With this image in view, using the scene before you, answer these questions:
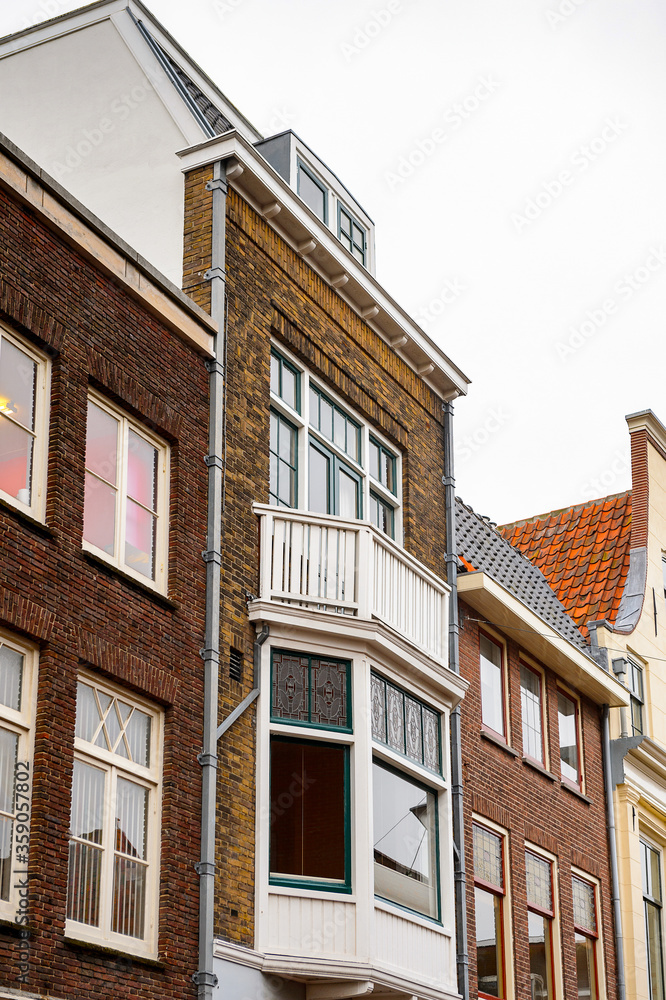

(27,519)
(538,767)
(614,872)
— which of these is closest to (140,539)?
(27,519)

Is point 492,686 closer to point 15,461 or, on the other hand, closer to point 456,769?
point 456,769

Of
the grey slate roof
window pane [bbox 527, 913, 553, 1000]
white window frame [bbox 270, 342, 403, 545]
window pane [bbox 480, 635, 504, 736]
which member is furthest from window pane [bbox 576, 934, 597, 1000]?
white window frame [bbox 270, 342, 403, 545]

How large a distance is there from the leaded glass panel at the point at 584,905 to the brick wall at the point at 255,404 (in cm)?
612

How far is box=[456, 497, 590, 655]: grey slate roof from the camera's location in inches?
927

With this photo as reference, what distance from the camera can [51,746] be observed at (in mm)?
13125

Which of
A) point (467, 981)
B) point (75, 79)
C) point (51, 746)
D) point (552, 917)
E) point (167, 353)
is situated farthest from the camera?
point (552, 917)

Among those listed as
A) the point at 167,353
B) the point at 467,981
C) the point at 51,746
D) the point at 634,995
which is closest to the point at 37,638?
the point at 51,746

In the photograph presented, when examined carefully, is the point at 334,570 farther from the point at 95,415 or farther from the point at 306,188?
the point at 306,188

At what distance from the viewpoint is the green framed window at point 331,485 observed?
18859 mm

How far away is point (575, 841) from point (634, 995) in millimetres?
2769

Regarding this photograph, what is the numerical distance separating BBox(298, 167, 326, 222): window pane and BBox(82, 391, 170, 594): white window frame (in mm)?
6165

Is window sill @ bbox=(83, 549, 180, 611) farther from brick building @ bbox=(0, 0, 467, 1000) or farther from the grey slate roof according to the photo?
the grey slate roof

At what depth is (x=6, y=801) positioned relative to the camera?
12.7 m

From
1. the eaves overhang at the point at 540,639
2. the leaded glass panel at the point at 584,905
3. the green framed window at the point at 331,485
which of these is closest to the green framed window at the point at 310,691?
the green framed window at the point at 331,485
